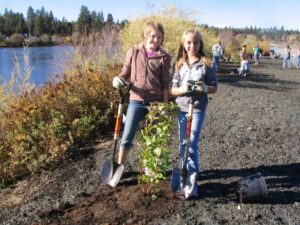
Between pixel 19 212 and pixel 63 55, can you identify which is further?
pixel 63 55

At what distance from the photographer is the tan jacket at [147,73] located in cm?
422

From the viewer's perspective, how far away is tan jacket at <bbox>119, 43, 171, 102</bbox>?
4219 mm

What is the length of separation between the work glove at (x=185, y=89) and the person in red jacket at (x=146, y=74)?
348 millimetres

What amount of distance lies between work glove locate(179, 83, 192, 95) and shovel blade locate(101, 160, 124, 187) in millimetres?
1160

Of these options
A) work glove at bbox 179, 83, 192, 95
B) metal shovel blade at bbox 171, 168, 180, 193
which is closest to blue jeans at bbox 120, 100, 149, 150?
work glove at bbox 179, 83, 192, 95

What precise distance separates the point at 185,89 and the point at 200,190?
127 cm

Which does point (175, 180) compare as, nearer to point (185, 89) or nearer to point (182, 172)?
point (182, 172)

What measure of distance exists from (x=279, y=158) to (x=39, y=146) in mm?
3439

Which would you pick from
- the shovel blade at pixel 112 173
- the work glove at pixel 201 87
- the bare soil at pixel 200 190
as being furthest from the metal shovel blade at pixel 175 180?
the work glove at pixel 201 87

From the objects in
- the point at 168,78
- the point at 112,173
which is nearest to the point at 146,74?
the point at 168,78

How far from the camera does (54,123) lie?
6.27m

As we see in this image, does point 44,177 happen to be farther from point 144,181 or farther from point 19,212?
point 144,181

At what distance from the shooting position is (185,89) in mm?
3916

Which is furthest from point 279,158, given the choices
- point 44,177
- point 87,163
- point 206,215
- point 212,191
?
point 44,177
